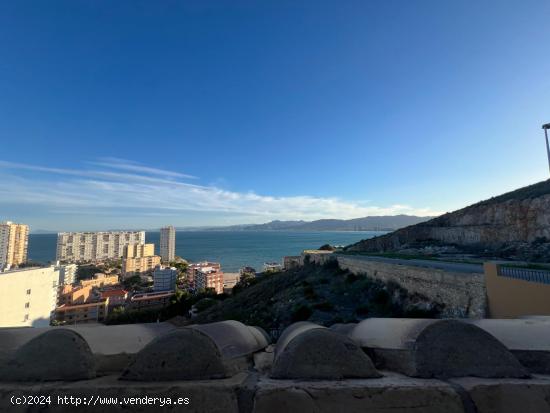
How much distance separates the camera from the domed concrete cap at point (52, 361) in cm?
144

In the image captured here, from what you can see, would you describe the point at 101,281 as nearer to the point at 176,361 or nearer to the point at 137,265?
the point at 137,265

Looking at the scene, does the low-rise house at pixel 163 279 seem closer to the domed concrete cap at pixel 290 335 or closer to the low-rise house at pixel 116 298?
the low-rise house at pixel 116 298

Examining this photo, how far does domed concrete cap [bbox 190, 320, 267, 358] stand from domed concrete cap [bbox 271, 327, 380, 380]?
0.47 metres

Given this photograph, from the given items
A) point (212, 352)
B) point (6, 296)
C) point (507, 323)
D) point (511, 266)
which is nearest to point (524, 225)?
point (511, 266)

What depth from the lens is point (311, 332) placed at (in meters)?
1.56

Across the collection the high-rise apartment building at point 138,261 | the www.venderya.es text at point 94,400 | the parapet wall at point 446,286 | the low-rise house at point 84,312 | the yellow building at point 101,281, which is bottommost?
the low-rise house at point 84,312

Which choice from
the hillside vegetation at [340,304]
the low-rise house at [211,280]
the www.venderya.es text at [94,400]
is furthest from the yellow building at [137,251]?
the www.venderya.es text at [94,400]

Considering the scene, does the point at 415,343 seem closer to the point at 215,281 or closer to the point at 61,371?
the point at 61,371

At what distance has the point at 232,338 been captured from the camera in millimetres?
2029

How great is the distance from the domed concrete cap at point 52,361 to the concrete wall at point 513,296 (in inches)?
345

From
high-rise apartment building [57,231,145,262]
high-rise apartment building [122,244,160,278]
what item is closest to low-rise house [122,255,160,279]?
high-rise apartment building [122,244,160,278]

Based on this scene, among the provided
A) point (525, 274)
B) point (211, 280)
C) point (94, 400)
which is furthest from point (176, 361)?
point (211, 280)

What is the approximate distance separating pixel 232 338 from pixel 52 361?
104cm

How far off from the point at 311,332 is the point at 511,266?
9.16m
